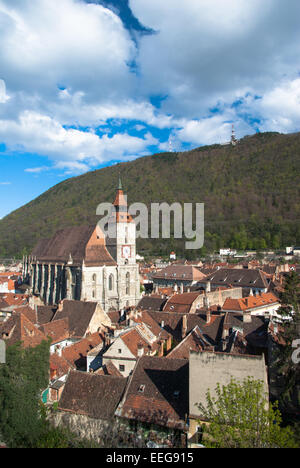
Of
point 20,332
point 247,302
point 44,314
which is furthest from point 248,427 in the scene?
point 247,302

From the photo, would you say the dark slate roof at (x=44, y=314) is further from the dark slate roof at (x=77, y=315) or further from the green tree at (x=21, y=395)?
the green tree at (x=21, y=395)

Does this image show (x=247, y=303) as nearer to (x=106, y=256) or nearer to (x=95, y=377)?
(x=106, y=256)

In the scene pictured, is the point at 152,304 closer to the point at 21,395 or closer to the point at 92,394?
the point at 92,394

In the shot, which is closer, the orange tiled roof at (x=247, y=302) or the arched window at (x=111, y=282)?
the orange tiled roof at (x=247, y=302)

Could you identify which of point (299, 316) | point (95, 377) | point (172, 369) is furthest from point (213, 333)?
point (95, 377)

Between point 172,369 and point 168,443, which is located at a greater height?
point 172,369

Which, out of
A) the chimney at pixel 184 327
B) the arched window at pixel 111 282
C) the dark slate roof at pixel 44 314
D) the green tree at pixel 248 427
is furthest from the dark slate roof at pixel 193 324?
the arched window at pixel 111 282
